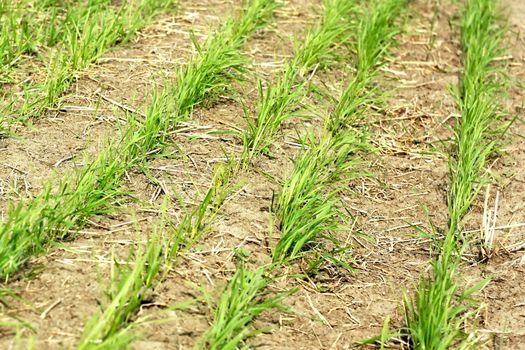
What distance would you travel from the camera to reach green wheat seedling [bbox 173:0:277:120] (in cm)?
331

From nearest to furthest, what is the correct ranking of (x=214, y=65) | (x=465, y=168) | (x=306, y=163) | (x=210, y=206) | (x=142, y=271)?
(x=142, y=271) → (x=210, y=206) → (x=306, y=163) → (x=465, y=168) → (x=214, y=65)

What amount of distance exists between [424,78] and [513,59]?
0.58 metres

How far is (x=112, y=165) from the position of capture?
2.78 m

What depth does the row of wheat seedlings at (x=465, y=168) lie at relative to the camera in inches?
95.3

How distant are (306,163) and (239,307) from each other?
837 millimetres

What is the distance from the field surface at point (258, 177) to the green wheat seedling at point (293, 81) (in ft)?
0.05

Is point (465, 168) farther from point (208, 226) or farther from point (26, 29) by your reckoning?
point (26, 29)

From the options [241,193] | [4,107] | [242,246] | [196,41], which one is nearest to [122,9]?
[196,41]

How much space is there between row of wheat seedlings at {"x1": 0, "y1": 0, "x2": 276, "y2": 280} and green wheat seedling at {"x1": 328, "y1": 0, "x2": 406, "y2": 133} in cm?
52

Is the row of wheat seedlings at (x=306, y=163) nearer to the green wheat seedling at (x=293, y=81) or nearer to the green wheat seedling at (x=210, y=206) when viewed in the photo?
the green wheat seedling at (x=293, y=81)

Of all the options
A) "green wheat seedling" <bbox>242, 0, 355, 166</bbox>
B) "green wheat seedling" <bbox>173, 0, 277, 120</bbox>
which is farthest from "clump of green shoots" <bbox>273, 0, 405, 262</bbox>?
"green wheat seedling" <bbox>173, 0, 277, 120</bbox>

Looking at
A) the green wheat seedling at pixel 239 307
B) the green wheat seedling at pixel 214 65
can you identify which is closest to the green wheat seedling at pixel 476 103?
the green wheat seedling at pixel 239 307

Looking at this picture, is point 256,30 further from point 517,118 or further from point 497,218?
point 497,218

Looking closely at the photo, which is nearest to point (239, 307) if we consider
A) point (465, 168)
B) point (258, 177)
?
point (258, 177)
